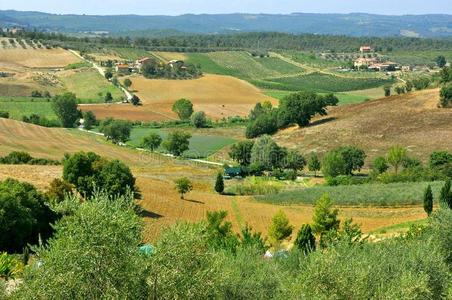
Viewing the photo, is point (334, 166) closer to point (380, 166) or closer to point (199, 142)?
point (380, 166)

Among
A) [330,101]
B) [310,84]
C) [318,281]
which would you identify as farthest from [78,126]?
[318,281]

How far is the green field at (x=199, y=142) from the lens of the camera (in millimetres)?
93062

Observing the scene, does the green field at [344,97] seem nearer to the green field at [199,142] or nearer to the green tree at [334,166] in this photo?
the green field at [199,142]

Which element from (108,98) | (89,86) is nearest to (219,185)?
(108,98)

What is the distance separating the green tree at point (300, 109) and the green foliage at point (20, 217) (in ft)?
222

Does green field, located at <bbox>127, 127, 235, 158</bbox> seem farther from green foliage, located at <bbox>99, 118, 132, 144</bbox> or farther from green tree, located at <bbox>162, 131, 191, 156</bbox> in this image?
green tree, located at <bbox>162, 131, 191, 156</bbox>

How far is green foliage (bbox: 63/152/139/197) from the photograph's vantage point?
148 feet

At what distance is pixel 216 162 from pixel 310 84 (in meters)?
97.5

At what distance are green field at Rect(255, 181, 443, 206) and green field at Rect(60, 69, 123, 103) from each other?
78490 millimetres

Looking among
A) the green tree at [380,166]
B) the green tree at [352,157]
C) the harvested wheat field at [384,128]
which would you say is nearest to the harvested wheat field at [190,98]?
the harvested wheat field at [384,128]

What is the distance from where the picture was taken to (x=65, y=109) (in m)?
110

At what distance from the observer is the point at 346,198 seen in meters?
55.7

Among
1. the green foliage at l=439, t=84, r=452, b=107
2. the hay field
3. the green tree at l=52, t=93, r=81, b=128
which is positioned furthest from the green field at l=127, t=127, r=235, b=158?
the hay field

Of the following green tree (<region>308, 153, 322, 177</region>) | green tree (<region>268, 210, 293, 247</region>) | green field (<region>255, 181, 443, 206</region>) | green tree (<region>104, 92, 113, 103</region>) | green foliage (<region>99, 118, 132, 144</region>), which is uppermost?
green tree (<region>268, 210, 293, 247</region>)
